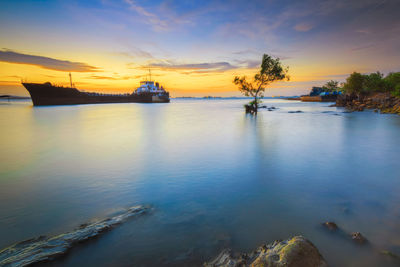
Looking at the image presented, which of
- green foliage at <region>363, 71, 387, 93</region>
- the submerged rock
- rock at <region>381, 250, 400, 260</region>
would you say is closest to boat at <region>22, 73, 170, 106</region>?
the submerged rock

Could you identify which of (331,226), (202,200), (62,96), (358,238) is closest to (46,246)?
(202,200)

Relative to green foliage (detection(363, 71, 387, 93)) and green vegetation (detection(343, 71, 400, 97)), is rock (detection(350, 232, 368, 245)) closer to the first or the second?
green vegetation (detection(343, 71, 400, 97))

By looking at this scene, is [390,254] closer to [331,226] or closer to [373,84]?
[331,226]

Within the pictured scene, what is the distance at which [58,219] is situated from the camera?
4.75 meters

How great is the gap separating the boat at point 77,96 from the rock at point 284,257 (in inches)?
3342

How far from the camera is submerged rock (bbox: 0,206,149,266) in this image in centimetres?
320

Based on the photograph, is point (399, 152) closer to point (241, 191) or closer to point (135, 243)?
point (241, 191)

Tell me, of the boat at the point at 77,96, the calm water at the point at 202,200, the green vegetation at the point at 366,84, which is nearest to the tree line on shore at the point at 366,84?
the green vegetation at the point at 366,84

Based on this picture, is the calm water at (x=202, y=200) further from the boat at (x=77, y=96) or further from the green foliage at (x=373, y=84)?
the green foliage at (x=373, y=84)

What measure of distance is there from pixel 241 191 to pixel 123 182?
4.56 metres

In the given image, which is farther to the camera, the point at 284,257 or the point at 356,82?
the point at 356,82

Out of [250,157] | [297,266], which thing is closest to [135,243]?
[297,266]

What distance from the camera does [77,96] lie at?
79.6 meters

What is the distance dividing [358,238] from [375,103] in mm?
63216
